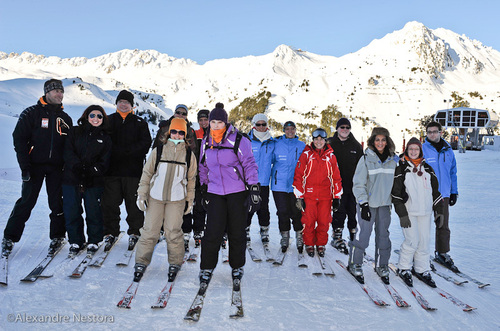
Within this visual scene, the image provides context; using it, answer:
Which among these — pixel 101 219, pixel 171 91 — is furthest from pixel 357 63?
pixel 101 219

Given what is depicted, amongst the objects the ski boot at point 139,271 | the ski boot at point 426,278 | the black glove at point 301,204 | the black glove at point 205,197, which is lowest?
the ski boot at point 426,278

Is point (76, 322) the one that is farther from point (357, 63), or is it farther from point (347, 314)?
point (357, 63)

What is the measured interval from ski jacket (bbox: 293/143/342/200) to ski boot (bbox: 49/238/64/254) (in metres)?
3.68

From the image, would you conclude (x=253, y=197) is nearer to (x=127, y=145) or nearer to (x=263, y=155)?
(x=263, y=155)

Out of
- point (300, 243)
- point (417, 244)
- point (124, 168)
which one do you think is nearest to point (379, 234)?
point (417, 244)

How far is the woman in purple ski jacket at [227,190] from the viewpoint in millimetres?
3852

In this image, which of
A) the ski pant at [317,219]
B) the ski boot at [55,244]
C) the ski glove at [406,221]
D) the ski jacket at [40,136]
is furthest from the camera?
the ski pant at [317,219]

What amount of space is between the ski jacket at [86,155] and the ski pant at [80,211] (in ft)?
0.39

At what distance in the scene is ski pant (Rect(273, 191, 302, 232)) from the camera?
555 centimetres

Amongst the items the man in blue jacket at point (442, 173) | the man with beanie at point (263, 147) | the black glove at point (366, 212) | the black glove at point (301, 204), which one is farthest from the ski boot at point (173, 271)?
the man in blue jacket at point (442, 173)

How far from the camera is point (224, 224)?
392 cm

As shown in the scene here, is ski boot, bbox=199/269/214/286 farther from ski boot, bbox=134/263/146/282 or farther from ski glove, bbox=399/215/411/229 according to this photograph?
ski glove, bbox=399/215/411/229

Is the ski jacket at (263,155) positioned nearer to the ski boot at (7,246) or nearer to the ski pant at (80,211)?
the ski pant at (80,211)

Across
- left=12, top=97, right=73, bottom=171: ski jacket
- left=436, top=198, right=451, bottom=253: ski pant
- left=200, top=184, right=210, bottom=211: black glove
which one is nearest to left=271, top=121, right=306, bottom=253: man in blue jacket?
left=200, top=184, right=210, bottom=211: black glove
